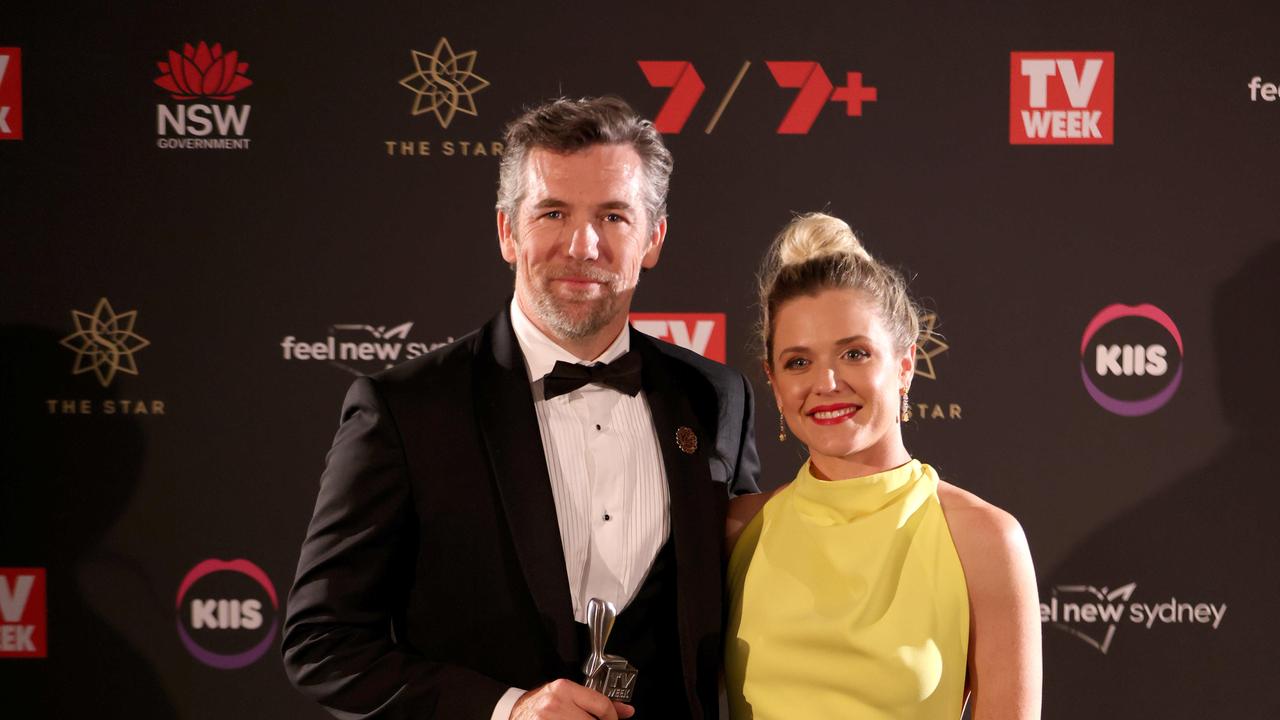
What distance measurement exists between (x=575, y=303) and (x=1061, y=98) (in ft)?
5.95

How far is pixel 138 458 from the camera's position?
3.10 m

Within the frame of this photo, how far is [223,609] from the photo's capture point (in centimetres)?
311

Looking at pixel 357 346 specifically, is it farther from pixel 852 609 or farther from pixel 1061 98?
pixel 1061 98

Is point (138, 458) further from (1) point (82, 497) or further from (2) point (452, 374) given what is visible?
(2) point (452, 374)

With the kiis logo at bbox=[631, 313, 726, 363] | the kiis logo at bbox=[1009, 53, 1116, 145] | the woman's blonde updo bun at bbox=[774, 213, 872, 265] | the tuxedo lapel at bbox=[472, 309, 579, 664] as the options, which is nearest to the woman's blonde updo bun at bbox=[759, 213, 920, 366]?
the woman's blonde updo bun at bbox=[774, 213, 872, 265]

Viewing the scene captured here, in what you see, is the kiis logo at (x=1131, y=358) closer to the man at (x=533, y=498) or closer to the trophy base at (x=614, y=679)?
the man at (x=533, y=498)

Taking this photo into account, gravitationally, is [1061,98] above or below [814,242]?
above

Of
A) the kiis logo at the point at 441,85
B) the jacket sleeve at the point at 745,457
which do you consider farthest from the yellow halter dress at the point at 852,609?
the kiis logo at the point at 441,85

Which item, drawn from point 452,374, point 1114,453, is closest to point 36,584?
point 452,374

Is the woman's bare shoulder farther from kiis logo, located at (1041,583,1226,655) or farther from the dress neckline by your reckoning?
kiis logo, located at (1041,583,1226,655)

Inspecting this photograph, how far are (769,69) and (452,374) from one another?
155 cm

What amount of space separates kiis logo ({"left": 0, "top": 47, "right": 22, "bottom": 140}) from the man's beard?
1979 millimetres

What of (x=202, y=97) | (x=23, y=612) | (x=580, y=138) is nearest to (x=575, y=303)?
(x=580, y=138)

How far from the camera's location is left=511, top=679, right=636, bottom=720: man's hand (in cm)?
166
